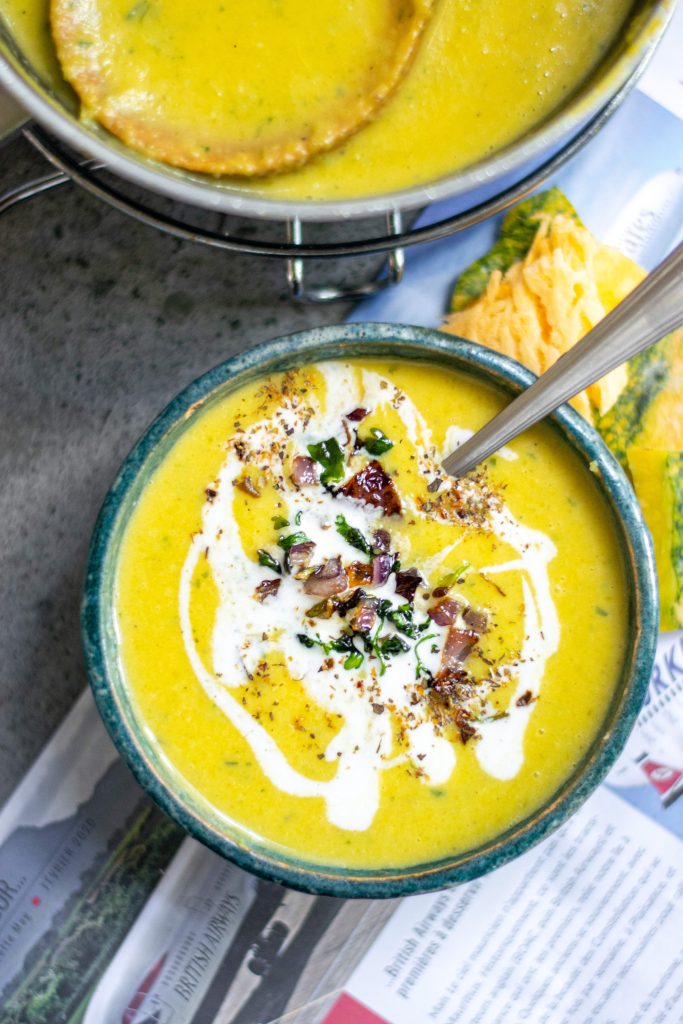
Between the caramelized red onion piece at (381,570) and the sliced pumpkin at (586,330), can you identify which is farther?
the sliced pumpkin at (586,330)

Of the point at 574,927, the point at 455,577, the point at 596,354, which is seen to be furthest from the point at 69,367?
the point at 574,927

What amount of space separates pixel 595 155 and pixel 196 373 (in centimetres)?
59

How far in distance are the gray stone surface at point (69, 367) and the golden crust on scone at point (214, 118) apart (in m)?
0.33

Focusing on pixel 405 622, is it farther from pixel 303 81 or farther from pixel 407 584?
pixel 303 81

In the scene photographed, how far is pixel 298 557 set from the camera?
1.04 meters

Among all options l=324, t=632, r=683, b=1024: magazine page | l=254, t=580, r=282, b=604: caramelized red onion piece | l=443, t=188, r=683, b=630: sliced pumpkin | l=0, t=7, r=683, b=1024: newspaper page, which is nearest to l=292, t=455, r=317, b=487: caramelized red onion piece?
l=254, t=580, r=282, b=604: caramelized red onion piece

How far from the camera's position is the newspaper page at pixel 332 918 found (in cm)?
128

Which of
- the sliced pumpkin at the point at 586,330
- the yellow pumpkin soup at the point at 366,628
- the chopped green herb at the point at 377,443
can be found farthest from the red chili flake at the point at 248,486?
the sliced pumpkin at the point at 586,330

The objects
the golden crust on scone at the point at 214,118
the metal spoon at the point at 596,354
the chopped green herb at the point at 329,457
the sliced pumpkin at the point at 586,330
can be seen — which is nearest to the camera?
the metal spoon at the point at 596,354

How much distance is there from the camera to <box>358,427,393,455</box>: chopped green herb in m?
1.06

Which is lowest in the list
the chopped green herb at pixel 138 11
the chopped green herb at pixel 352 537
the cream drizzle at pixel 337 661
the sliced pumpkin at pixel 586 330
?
the cream drizzle at pixel 337 661

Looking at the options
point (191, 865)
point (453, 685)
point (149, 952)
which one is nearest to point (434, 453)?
point (453, 685)

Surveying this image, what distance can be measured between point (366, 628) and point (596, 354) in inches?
14.1

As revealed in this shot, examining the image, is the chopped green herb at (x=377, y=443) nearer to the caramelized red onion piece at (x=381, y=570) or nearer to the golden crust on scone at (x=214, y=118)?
the caramelized red onion piece at (x=381, y=570)
